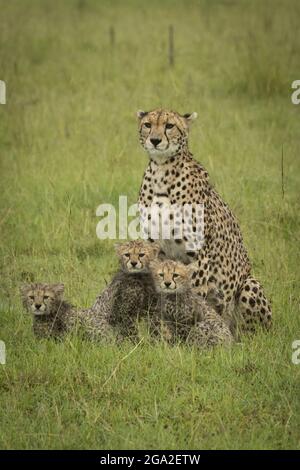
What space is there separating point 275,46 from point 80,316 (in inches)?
261

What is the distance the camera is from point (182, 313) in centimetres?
576

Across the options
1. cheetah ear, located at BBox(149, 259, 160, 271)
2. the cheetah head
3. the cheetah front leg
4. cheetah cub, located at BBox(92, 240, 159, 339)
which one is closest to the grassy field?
the cheetah front leg

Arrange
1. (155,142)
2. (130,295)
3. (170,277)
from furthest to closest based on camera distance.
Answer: (155,142) → (130,295) → (170,277)

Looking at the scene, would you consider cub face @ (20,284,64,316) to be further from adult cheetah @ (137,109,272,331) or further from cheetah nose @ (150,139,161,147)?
cheetah nose @ (150,139,161,147)

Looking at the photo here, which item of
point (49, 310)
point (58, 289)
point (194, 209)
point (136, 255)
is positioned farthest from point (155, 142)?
point (49, 310)

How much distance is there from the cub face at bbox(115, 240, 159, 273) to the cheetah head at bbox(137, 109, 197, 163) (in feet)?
1.96

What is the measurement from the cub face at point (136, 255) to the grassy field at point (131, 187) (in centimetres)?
47

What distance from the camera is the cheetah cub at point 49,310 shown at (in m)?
5.77

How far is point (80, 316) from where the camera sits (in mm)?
5863

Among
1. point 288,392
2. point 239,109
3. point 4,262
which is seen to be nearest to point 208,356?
point 288,392

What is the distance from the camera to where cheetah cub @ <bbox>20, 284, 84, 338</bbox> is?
5.77 m

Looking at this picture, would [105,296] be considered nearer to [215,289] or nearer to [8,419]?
[215,289]

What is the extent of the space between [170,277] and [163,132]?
933mm

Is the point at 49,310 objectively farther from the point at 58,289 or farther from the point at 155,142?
the point at 155,142
